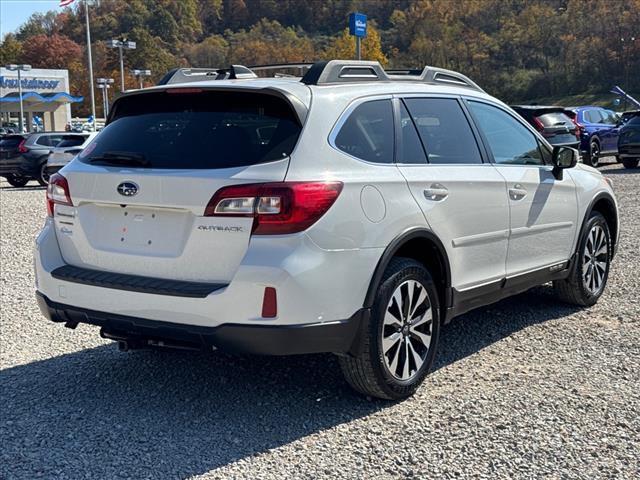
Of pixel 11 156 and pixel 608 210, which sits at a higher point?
pixel 608 210

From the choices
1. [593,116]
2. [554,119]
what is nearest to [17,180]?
[554,119]

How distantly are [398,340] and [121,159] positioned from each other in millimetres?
1770

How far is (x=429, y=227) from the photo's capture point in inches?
164

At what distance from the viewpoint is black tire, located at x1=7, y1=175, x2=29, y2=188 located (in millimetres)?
20656

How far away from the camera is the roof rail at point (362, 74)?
4.13m

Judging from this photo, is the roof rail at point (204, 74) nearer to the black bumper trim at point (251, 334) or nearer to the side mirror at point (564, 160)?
the black bumper trim at point (251, 334)

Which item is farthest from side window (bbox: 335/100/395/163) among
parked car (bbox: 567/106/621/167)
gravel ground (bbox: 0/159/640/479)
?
parked car (bbox: 567/106/621/167)

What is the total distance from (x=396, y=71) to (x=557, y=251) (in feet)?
5.96

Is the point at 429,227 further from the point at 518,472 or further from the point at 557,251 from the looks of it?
the point at 557,251

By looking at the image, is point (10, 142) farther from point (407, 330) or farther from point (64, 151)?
point (407, 330)

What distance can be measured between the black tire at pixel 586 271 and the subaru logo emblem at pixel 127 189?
366 centimetres

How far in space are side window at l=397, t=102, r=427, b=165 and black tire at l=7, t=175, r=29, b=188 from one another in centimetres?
1835

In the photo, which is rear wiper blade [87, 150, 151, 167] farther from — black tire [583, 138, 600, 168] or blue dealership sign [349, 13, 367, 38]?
blue dealership sign [349, 13, 367, 38]

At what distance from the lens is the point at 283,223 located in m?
3.46
